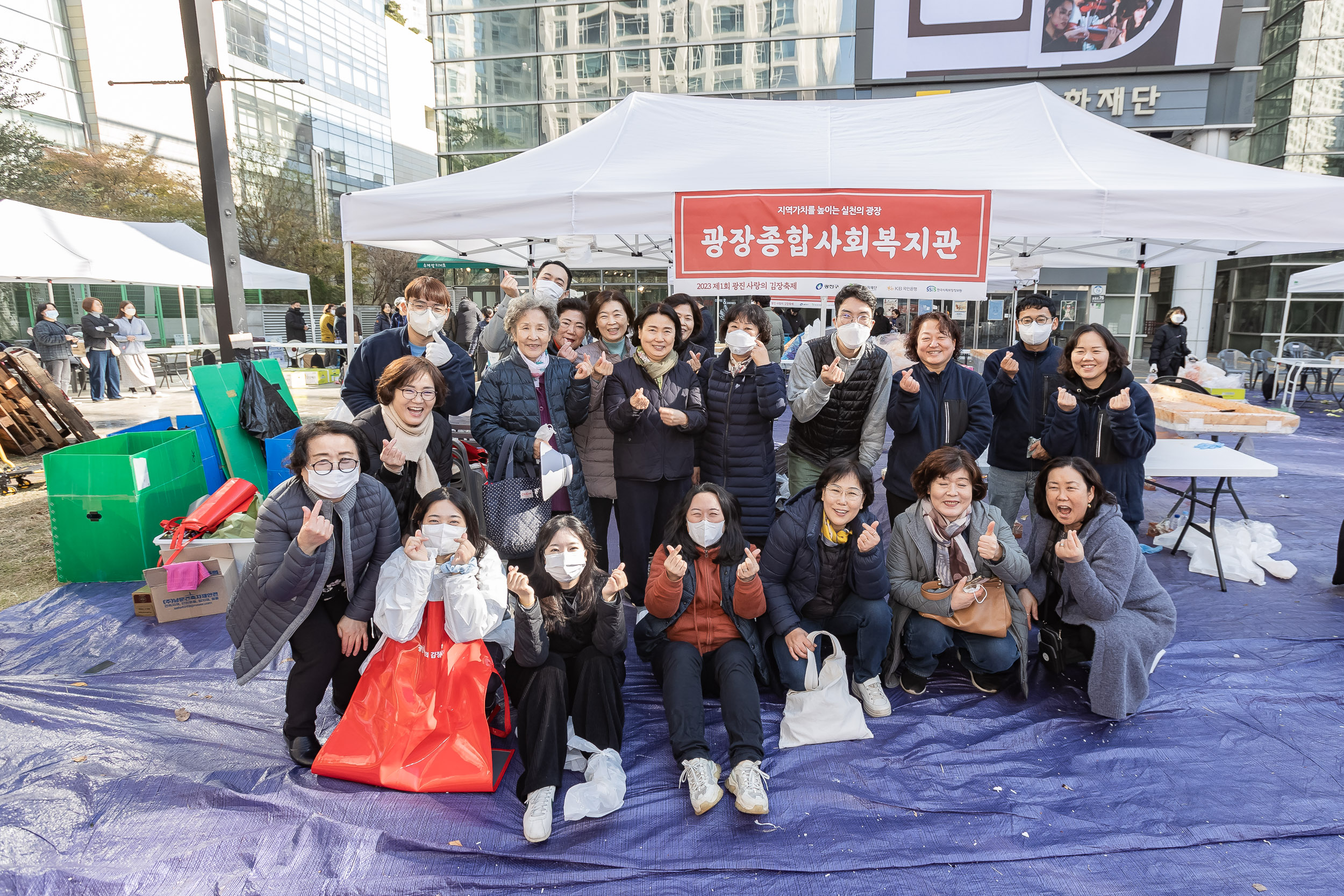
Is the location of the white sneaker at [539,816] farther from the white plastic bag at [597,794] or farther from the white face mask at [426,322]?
the white face mask at [426,322]

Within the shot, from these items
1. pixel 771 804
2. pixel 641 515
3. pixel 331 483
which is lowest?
pixel 771 804

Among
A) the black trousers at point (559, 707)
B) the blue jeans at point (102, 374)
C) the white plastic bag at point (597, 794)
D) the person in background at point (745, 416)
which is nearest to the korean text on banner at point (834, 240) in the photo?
the person in background at point (745, 416)

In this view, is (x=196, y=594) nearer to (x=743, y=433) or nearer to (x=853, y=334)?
(x=743, y=433)

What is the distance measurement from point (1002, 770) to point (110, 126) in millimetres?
27378

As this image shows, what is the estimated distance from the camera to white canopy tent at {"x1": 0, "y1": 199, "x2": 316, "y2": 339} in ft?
30.2

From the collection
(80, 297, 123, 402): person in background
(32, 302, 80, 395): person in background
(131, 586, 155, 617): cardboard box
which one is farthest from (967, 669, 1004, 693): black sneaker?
(80, 297, 123, 402): person in background

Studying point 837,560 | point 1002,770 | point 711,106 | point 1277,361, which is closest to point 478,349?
point 711,106

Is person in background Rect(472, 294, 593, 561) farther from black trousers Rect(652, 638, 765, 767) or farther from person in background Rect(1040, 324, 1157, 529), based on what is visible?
person in background Rect(1040, 324, 1157, 529)

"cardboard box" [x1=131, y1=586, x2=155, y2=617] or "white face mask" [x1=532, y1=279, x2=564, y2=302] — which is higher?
"white face mask" [x1=532, y1=279, x2=564, y2=302]

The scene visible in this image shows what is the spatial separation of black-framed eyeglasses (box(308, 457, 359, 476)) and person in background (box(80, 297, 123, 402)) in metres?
12.1

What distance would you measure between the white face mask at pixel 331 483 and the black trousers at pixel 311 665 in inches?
17.1

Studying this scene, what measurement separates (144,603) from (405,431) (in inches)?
82.7

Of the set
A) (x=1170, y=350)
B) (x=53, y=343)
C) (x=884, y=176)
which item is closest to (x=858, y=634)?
(x=884, y=176)

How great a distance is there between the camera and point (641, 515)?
3615 mm
